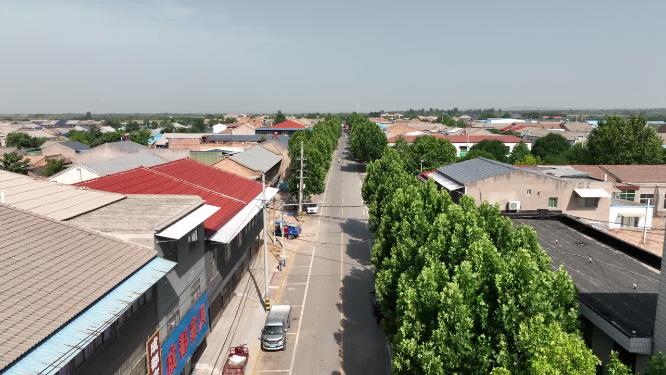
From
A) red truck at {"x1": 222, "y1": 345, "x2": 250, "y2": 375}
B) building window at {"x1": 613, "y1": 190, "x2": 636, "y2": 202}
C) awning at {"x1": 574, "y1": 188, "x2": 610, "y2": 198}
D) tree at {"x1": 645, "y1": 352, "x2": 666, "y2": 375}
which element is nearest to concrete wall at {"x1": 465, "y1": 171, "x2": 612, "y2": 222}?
awning at {"x1": 574, "y1": 188, "x2": 610, "y2": 198}

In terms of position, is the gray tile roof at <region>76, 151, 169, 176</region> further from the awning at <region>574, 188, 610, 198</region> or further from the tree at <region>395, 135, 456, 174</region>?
the awning at <region>574, 188, 610, 198</region>

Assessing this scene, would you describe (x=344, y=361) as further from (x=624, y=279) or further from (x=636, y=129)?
Answer: (x=636, y=129)

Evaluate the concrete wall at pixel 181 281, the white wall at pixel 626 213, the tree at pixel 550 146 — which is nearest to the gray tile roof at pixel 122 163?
the concrete wall at pixel 181 281

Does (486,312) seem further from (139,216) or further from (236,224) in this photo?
(236,224)

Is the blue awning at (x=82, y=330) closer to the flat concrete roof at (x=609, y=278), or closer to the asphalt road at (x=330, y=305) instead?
the asphalt road at (x=330, y=305)

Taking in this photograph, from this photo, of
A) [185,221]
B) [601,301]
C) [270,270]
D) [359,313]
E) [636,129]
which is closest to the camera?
[601,301]

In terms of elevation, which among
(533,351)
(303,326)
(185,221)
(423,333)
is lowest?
(303,326)

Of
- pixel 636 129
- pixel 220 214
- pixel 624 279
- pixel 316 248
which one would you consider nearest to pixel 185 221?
pixel 220 214
